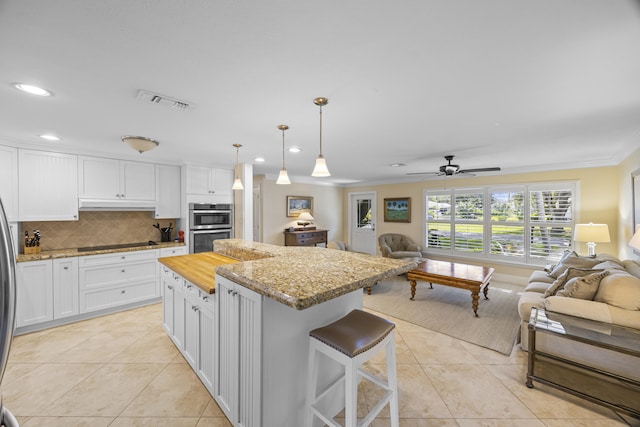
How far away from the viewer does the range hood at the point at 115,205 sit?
3.57 m

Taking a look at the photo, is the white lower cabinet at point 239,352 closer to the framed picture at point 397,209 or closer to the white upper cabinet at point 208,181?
the white upper cabinet at point 208,181

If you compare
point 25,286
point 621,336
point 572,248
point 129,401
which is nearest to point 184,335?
point 129,401

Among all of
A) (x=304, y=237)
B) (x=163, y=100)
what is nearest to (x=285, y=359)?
(x=163, y=100)

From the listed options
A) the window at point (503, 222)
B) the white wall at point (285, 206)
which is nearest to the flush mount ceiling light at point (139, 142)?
the white wall at point (285, 206)

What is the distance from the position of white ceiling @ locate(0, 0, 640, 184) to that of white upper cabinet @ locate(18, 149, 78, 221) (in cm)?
38

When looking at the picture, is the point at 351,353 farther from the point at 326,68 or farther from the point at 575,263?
the point at 575,263

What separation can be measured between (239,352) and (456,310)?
331cm

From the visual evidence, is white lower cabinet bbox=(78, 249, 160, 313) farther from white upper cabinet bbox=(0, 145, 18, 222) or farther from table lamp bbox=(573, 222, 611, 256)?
table lamp bbox=(573, 222, 611, 256)

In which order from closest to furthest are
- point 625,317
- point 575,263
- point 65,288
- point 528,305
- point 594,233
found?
1. point 625,317
2. point 528,305
3. point 65,288
4. point 575,263
5. point 594,233

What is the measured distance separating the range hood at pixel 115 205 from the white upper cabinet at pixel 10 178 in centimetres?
58

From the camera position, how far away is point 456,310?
3.78 metres

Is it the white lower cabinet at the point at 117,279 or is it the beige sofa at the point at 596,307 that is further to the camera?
the white lower cabinet at the point at 117,279

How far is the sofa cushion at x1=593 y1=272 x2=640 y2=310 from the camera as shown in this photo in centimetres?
212

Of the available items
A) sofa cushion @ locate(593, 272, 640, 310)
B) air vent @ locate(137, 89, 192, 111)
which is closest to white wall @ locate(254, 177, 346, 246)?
air vent @ locate(137, 89, 192, 111)
